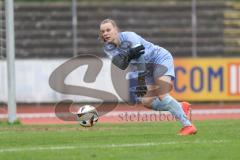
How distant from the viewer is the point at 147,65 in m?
11.6

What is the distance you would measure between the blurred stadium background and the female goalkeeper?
10.3 metres

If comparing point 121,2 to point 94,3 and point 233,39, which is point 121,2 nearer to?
point 94,3

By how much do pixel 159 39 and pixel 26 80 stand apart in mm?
5596

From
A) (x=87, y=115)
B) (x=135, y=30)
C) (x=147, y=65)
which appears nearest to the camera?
(x=147, y=65)

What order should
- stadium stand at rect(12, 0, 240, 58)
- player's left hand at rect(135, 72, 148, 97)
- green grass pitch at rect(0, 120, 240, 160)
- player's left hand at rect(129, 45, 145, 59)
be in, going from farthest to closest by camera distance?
stadium stand at rect(12, 0, 240, 58), player's left hand at rect(135, 72, 148, 97), player's left hand at rect(129, 45, 145, 59), green grass pitch at rect(0, 120, 240, 160)

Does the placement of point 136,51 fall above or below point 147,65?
above

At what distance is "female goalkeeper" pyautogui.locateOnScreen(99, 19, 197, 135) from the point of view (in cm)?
1114

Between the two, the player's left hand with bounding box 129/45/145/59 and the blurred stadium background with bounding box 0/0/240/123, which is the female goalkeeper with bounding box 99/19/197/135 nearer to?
the player's left hand with bounding box 129/45/145/59

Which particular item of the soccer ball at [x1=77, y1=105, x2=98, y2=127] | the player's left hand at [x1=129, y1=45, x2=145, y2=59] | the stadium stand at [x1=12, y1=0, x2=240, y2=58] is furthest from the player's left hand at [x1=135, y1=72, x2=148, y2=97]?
the stadium stand at [x1=12, y1=0, x2=240, y2=58]

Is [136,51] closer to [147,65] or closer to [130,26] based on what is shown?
[147,65]

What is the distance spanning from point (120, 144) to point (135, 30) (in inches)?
679

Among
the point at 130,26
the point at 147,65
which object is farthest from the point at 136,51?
the point at 130,26

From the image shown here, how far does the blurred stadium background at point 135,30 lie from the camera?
23.7 meters

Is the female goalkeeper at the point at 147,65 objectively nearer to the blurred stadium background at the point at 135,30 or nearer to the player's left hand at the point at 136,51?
the player's left hand at the point at 136,51
